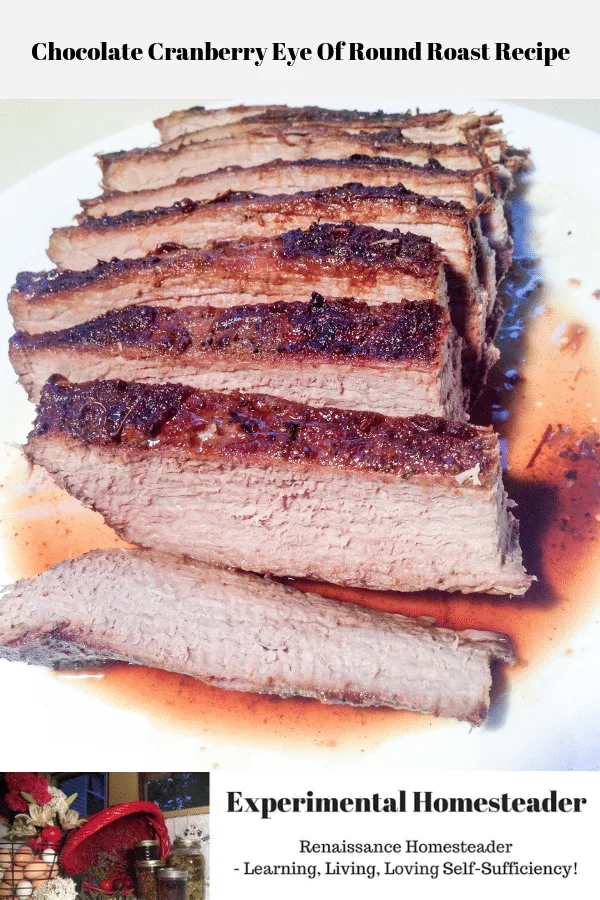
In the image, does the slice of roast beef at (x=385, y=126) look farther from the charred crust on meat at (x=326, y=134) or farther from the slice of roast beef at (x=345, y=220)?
the slice of roast beef at (x=345, y=220)

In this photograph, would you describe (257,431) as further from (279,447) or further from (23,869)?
(23,869)

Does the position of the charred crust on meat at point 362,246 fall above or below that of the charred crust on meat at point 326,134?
below

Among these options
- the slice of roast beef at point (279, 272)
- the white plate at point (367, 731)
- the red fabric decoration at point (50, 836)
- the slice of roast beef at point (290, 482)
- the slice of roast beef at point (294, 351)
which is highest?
the slice of roast beef at point (279, 272)

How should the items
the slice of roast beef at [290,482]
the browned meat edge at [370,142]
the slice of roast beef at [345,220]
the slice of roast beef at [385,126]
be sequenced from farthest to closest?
the slice of roast beef at [385,126] < the browned meat edge at [370,142] < the slice of roast beef at [345,220] < the slice of roast beef at [290,482]

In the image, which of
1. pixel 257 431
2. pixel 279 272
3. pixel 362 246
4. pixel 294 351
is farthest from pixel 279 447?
pixel 362 246

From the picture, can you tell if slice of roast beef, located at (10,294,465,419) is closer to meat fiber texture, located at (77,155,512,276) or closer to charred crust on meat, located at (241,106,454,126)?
meat fiber texture, located at (77,155,512,276)

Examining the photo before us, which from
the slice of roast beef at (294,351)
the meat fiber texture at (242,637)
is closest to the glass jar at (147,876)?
the meat fiber texture at (242,637)
